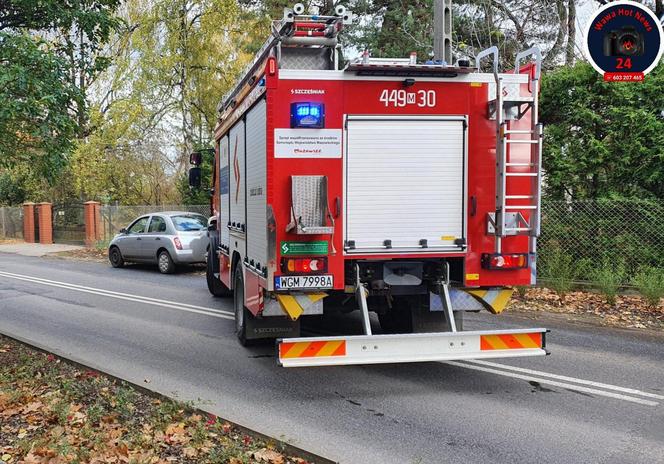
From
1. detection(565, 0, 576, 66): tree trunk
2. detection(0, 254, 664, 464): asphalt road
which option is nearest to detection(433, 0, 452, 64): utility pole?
detection(0, 254, 664, 464): asphalt road

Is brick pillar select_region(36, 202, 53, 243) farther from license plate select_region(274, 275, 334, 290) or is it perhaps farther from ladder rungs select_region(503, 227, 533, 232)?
ladder rungs select_region(503, 227, 533, 232)

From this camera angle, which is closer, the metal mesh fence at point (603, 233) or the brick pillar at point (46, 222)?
the metal mesh fence at point (603, 233)

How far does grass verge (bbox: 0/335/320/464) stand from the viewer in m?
4.23

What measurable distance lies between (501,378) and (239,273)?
336cm

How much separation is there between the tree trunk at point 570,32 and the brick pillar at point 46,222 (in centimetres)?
2441

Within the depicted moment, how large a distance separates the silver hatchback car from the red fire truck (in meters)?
9.45

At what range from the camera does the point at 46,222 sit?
29.6 metres

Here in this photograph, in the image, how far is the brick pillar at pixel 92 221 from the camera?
26.2m

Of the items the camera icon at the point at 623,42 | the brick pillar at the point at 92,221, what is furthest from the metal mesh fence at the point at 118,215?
the camera icon at the point at 623,42

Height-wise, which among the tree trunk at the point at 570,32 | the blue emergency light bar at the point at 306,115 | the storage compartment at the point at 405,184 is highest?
the tree trunk at the point at 570,32

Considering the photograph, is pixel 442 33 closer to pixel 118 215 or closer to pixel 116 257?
pixel 116 257

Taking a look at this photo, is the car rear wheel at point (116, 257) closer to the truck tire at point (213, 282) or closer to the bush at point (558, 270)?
the truck tire at point (213, 282)

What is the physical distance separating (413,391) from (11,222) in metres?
32.0

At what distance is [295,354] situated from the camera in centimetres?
533
